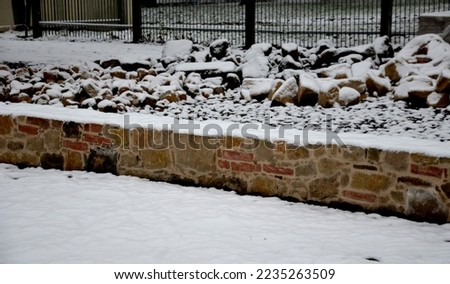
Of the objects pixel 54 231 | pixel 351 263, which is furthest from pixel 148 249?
pixel 351 263

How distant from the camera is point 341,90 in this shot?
27.8 feet

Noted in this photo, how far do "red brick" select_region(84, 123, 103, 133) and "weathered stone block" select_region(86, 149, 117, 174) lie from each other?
0.21m

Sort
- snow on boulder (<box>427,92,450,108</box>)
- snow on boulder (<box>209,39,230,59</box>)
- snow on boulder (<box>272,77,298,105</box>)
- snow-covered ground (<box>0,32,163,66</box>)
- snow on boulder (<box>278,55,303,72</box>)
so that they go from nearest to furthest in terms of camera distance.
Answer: snow on boulder (<box>427,92,450,108</box>) → snow on boulder (<box>272,77,298,105</box>) → snow on boulder (<box>278,55,303,72</box>) → snow on boulder (<box>209,39,230,59</box>) → snow-covered ground (<box>0,32,163,66</box>)

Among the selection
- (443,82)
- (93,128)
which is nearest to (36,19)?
(93,128)

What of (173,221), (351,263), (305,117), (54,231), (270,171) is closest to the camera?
(351,263)

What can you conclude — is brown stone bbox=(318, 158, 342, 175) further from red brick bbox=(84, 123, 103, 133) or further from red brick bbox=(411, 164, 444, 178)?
red brick bbox=(84, 123, 103, 133)

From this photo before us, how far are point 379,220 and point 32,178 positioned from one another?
3.44m

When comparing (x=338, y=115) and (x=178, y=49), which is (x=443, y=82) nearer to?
(x=338, y=115)

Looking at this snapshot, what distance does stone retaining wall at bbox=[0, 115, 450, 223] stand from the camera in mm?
4840

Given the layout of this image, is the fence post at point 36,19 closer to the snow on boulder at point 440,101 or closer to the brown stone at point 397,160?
the snow on boulder at point 440,101

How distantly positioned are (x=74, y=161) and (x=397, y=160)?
3.30 metres

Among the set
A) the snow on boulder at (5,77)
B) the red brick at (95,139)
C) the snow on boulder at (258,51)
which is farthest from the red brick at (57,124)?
the snow on boulder at (258,51)

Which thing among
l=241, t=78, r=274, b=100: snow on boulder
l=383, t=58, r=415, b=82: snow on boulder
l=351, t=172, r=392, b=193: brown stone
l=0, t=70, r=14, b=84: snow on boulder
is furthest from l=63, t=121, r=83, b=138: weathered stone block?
l=383, t=58, r=415, b=82: snow on boulder

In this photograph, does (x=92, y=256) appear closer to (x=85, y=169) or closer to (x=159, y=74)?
(x=85, y=169)
